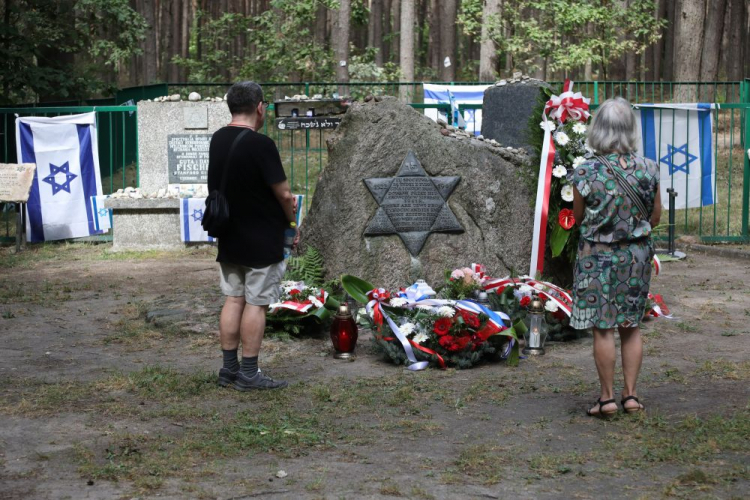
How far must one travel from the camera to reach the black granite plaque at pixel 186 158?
13.1 metres

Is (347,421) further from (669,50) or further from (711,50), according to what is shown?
(669,50)

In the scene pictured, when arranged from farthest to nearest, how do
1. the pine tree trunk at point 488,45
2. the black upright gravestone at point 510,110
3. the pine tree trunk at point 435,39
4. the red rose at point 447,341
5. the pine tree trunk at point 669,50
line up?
the pine tree trunk at point 435,39 → the pine tree trunk at point 669,50 → the pine tree trunk at point 488,45 → the black upright gravestone at point 510,110 → the red rose at point 447,341

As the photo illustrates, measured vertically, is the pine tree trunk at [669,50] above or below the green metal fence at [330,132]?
above

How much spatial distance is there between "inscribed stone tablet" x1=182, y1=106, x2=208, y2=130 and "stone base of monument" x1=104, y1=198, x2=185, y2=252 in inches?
42.1

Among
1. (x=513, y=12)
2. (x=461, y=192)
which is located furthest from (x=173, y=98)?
(x=513, y=12)

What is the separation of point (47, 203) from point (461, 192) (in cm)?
751

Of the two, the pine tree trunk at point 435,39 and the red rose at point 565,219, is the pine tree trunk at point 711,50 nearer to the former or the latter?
the red rose at point 565,219

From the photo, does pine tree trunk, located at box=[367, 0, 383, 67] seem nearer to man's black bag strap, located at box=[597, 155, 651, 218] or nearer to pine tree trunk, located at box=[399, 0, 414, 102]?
pine tree trunk, located at box=[399, 0, 414, 102]

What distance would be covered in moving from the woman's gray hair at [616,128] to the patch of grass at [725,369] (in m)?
1.82

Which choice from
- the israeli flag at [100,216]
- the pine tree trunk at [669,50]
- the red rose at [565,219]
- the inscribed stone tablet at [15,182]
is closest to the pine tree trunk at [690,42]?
the israeli flag at [100,216]

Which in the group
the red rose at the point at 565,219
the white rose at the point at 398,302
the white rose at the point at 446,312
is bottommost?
the white rose at the point at 446,312

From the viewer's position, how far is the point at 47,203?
44.2ft

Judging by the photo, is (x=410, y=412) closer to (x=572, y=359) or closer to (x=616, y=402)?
(x=616, y=402)

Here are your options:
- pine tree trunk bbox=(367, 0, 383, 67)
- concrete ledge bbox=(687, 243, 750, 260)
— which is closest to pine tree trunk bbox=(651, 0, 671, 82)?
pine tree trunk bbox=(367, 0, 383, 67)
